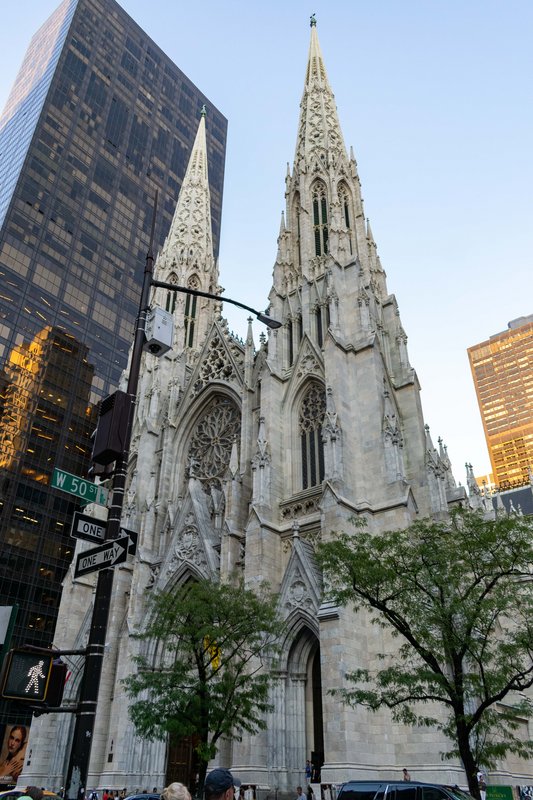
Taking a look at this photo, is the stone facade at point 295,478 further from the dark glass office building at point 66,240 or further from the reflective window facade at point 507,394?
the reflective window facade at point 507,394

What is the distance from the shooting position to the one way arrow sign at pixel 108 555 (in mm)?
8375

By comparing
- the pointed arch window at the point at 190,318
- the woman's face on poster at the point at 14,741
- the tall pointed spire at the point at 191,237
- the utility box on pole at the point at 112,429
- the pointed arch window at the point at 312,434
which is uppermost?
the tall pointed spire at the point at 191,237

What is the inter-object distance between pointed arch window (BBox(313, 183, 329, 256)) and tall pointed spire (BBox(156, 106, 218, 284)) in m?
12.5

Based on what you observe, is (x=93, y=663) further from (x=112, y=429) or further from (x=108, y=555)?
(x=112, y=429)

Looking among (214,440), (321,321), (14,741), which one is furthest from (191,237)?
(14,741)

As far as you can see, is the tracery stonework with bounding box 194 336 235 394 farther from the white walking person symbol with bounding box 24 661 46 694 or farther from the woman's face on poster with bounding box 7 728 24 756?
the white walking person symbol with bounding box 24 661 46 694

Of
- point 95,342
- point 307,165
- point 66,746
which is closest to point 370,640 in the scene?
point 66,746

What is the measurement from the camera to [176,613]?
21375mm

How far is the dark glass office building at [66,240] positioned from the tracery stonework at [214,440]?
18381 millimetres

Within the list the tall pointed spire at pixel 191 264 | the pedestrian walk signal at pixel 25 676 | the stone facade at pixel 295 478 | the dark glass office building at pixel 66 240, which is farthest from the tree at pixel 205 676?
the dark glass office building at pixel 66 240

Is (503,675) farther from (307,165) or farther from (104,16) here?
(104,16)

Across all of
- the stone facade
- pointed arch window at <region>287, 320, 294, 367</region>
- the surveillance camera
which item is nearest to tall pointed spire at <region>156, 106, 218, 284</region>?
the stone facade

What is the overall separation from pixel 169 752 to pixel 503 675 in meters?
18.9

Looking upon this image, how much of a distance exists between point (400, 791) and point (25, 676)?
8463 millimetres
